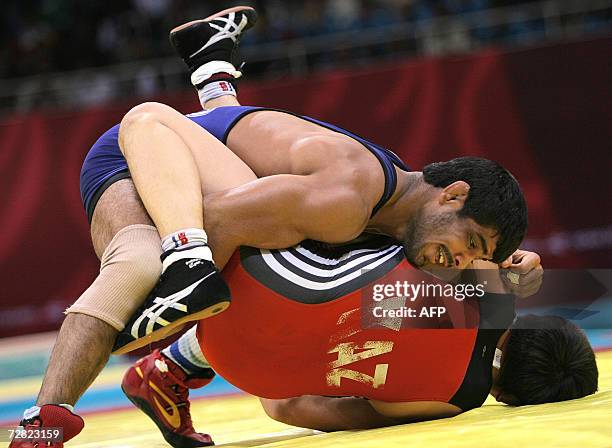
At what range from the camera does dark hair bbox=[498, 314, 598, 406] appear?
2455mm

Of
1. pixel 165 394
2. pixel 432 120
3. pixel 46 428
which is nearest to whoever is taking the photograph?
pixel 46 428

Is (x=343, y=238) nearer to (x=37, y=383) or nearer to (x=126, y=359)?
(x=37, y=383)

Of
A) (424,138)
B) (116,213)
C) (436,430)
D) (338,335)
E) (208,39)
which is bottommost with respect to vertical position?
(436,430)

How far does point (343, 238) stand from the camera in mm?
2318

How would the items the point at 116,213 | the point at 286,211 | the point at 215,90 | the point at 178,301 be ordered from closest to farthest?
the point at 178,301
the point at 286,211
the point at 116,213
the point at 215,90

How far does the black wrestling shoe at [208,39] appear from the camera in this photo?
2984 millimetres

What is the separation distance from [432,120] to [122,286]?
362cm

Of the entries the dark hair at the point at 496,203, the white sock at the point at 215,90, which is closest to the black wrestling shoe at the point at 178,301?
the dark hair at the point at 496,203

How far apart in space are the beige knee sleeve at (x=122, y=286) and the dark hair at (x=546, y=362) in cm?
90

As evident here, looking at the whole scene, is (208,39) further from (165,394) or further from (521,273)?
(521,273)

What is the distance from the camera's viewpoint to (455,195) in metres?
2.44

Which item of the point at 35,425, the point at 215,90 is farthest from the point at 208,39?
the point at 35,425

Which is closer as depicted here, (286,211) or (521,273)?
(286,211)

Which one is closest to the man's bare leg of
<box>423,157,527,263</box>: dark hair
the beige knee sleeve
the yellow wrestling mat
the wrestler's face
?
the beige knee sleeve
